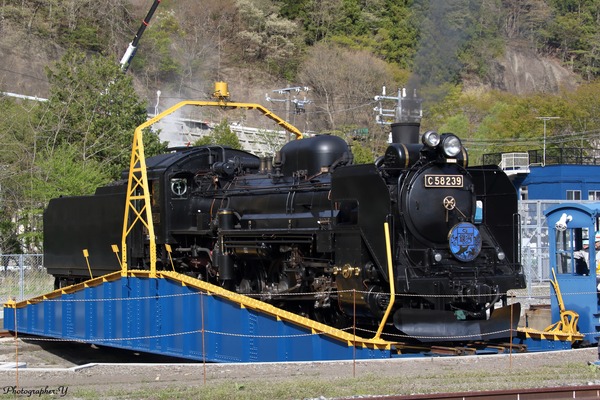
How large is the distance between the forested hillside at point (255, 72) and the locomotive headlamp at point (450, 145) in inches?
711

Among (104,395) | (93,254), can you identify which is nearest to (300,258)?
(104,395)

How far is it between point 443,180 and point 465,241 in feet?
3.22

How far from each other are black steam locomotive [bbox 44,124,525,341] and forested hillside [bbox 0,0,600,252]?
16.4 metres

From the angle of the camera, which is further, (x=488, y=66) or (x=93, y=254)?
(x=488, y=66)

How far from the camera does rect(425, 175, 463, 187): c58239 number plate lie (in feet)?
41.7

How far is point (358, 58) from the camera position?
2682 inches

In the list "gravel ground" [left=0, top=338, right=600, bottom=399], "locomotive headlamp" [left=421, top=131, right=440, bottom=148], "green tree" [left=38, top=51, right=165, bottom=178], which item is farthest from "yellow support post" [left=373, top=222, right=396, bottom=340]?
"green tree" [left=38, top=51, right=165, bottom=178]

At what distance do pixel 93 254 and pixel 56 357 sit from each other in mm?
2350

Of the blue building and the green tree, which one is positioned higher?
the green tree

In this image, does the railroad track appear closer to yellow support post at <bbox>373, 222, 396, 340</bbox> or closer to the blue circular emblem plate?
yellow support post at <bbox>373, 222, 396, 340</bbox>

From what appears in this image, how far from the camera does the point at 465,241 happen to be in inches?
505

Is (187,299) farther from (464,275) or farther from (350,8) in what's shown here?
(350,8)

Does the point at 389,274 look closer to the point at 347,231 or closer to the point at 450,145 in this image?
the point at 347,231

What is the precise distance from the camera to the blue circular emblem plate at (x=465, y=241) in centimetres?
1270
